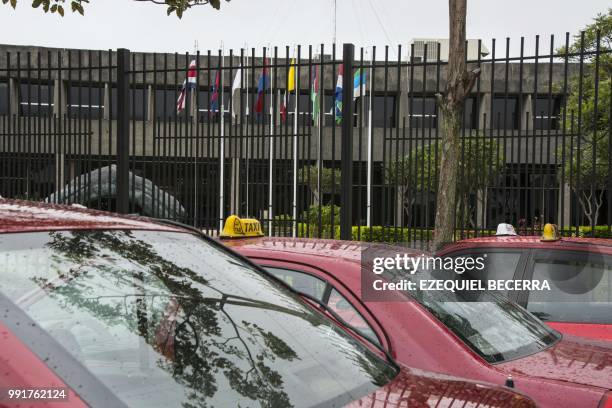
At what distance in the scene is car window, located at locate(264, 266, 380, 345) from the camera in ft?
10.7

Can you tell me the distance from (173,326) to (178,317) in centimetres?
6

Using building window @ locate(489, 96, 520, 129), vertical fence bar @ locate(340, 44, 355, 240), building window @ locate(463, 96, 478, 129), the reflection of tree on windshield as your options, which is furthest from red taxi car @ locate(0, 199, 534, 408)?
building window @ locate(489, 96, 520, 129)

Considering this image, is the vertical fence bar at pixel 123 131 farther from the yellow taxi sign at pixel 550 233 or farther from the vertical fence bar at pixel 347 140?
the yellow taxi sign at pixel 550 233

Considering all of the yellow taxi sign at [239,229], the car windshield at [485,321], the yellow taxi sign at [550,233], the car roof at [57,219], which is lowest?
the car windshield at [485,321]

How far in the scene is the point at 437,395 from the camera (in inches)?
81.0

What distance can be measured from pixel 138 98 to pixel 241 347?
30017 millimetres

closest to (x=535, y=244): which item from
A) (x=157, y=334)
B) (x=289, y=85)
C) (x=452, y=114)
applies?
(x=452, y=114)

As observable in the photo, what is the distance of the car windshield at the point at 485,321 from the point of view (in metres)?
3.38

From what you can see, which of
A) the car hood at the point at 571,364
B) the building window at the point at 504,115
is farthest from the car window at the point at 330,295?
the building window at the point at 504,115

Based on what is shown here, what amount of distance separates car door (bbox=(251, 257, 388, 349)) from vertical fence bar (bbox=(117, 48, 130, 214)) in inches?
201

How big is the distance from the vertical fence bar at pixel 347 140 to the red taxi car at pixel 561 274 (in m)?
2.63

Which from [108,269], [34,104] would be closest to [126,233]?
[108,269]

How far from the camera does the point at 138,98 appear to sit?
3081cm

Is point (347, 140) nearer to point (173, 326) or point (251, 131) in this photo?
point (251, 131)
